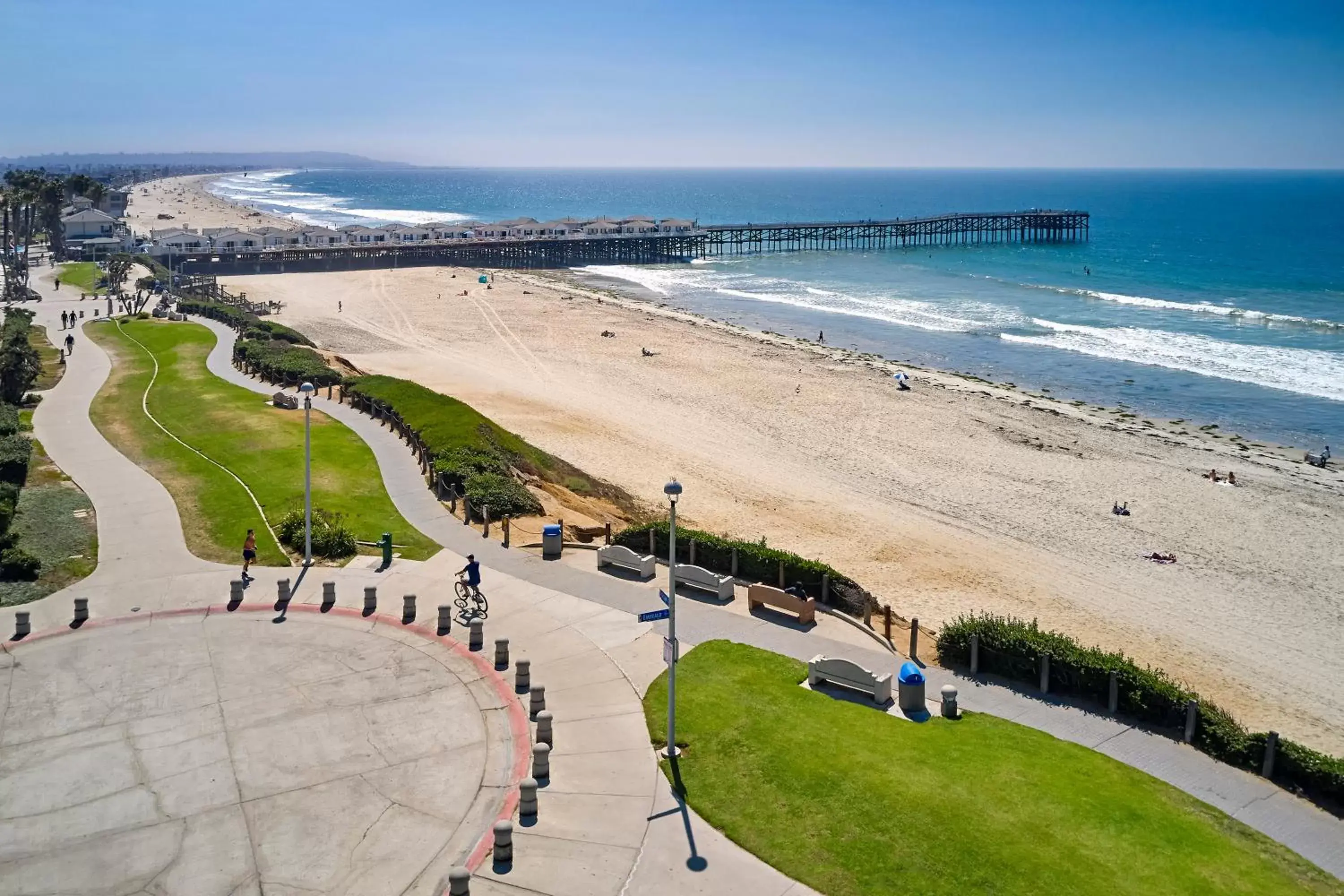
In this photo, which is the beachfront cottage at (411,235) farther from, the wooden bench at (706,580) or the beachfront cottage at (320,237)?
the wooden bench at (706,580)

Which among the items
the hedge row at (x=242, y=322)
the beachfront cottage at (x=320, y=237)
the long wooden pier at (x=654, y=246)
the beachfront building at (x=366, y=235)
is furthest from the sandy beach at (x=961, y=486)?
the beachfront building at (x=366, y=235)

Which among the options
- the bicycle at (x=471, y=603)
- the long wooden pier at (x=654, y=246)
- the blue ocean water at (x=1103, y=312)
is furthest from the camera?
the long wooden pier at (x=654, y=246)

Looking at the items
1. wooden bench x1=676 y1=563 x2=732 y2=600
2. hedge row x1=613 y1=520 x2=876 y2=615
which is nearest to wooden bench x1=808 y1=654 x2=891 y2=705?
hedge row x1=613 y1=520 x2=876 y2=615

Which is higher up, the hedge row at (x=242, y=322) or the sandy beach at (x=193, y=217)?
the sandy beach at (x=193, y=217)

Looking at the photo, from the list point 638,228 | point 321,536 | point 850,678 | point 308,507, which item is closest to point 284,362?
point 321,536

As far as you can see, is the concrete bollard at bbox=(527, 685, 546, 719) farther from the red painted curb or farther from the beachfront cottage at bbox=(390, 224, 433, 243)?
the beachfront cottage at bbox=(390, 224, 433, 243)

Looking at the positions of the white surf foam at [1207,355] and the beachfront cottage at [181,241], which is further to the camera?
the beachfront cottage at [181,241]

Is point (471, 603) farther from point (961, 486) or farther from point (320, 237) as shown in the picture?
point (320, 237)
